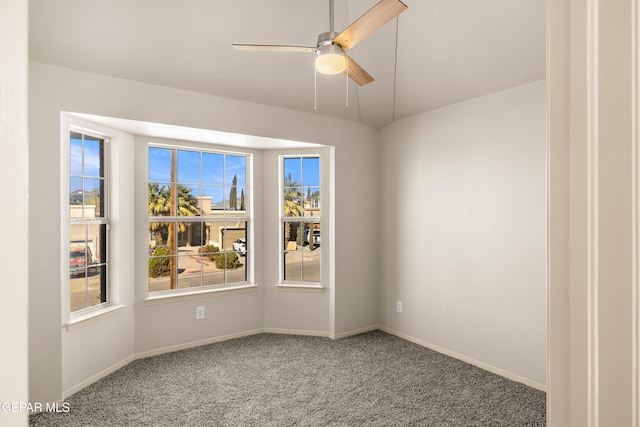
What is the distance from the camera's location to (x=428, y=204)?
4.06 metres

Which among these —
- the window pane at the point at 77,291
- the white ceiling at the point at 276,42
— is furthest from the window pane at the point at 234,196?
the window pane at the point at 77,291

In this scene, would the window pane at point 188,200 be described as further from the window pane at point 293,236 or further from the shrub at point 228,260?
the window pane at point 293,236

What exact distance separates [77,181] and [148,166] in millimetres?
726

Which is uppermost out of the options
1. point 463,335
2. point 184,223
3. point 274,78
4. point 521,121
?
point 274,78

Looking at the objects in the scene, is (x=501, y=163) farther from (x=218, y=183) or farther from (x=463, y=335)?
(x=218, y=183)

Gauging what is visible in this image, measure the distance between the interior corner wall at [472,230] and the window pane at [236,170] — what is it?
5.69ft

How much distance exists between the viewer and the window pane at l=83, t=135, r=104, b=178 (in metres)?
3.34

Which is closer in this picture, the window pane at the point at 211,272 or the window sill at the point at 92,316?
the window sill at the point at 92,316

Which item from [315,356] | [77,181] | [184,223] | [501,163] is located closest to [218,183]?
[184,223]

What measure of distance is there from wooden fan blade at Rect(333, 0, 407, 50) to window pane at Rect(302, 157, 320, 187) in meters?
2.41

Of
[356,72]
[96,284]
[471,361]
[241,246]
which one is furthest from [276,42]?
[471,361]

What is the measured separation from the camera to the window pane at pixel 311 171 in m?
4.53
